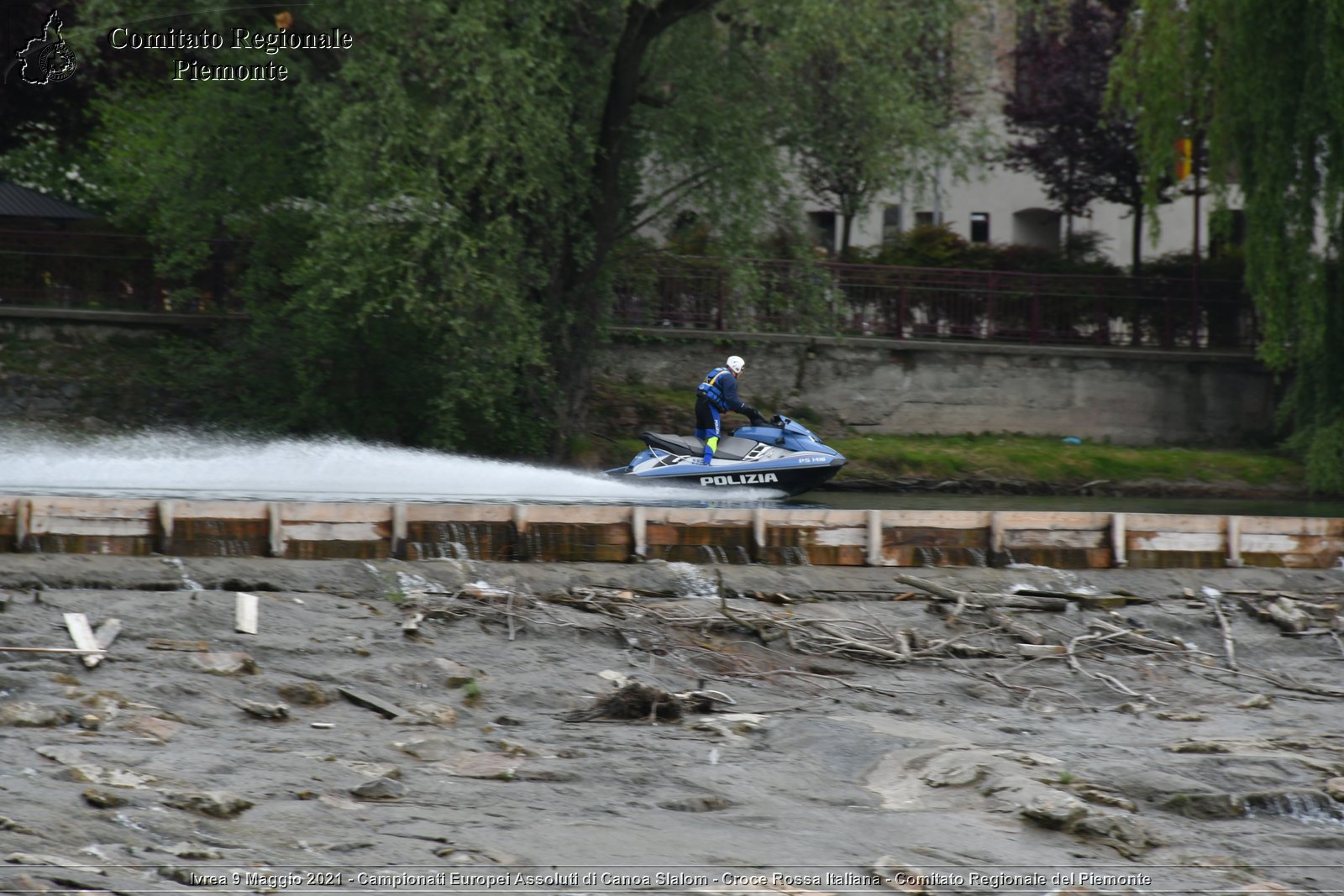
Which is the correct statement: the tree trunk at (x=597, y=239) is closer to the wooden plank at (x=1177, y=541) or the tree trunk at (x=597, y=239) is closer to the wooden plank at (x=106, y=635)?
the wooden plank at (x=1177, y=541)

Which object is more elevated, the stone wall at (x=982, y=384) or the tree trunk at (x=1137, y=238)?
the tree trunk at (x=1137, y=238)

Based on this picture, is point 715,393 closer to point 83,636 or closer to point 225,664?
point 225,664

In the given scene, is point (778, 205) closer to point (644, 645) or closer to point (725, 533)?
point (725, 533)

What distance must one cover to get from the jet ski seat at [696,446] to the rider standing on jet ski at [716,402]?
0.11 m

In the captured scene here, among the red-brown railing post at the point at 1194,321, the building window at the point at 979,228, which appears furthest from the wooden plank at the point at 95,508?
the building window at the point at 979,228

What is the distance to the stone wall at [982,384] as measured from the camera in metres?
27.7

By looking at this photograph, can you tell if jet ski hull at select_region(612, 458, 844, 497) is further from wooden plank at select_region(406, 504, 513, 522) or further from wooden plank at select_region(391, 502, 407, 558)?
wooden plank at select_region(391, 502, 407, 558)

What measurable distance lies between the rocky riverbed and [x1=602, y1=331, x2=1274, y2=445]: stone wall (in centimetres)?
1346

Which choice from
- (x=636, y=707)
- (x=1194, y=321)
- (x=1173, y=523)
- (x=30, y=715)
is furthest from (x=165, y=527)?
(x=1194, y=321)

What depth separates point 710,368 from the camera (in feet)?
91.0

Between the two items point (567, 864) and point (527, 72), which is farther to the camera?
point (527, 72)

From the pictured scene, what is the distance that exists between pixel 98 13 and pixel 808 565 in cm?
1305

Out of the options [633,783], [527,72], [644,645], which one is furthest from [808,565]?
Result: [527,72]

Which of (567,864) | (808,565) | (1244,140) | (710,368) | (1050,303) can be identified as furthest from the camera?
(1050,303)
